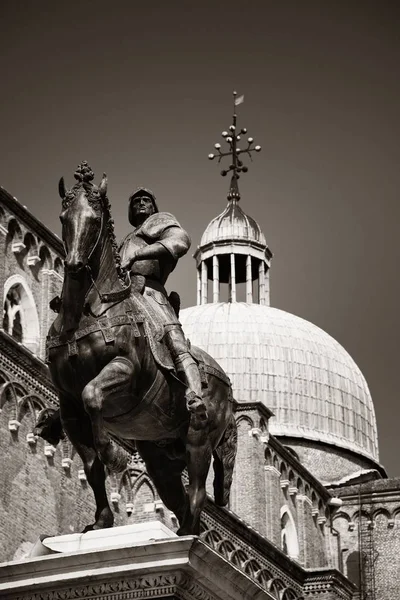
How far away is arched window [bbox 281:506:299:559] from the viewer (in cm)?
4084

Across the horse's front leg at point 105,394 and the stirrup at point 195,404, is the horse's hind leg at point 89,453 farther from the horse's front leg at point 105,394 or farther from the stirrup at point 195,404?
the stirrup at point 195,404

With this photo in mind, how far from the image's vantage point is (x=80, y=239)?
442 inches

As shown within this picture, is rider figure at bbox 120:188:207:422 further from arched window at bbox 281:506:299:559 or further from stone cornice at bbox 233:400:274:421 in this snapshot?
arched window at bbox 281:506:299:559

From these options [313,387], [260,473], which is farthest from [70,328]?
[313,387]

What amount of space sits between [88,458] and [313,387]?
136ft

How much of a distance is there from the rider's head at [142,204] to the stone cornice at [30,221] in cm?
1649

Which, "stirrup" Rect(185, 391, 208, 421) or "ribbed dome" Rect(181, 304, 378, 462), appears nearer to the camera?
"stirrup" Rect(185, 391, 208, 421)

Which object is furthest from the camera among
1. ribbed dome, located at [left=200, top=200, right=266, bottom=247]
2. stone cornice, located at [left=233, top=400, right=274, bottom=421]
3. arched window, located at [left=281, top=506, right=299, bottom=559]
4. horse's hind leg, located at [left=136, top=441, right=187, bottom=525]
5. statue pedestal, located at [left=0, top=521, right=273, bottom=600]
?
ribbed dome, located at [left=200, top=200, right=266, bottom=247]

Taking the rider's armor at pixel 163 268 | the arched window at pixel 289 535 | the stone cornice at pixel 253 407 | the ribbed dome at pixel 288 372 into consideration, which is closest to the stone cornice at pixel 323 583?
the arched window at pixel 289 535

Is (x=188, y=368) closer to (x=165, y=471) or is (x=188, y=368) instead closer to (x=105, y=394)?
(x=105, y=394)

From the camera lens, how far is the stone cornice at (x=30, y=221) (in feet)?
95.5

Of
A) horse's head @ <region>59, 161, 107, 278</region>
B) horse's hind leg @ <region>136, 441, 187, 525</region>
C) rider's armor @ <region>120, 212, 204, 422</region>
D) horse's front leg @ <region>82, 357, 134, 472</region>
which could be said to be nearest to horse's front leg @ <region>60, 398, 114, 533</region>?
horse's front leg @ <region>82, 357, 134, 472</region>

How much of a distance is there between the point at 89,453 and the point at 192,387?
0.94 m

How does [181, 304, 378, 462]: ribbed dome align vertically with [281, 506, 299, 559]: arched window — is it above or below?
above
